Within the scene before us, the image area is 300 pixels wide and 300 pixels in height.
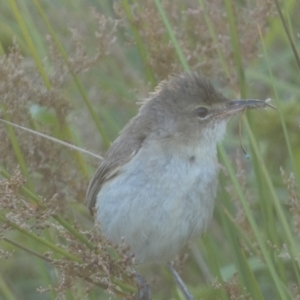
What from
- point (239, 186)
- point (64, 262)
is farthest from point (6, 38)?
point (64, 262)

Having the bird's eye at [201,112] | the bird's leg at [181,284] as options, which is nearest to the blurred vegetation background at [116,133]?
the bird's leg at [181,284]

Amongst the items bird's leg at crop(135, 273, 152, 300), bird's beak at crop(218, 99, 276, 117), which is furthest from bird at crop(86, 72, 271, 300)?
bird's leg at crop(135, 273, 152, 300)

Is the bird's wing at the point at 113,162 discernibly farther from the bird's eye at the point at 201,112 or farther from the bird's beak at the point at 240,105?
the bird's beak at the point at 240,105

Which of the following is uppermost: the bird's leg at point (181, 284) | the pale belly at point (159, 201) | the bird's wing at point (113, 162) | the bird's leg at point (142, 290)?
the bird's wing at point (113, 162)

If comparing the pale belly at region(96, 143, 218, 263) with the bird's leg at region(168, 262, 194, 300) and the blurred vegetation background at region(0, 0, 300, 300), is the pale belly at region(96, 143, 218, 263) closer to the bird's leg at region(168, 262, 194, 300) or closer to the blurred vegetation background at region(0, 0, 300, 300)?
the blurred vegetation background at region(0, 0, 300, 300)

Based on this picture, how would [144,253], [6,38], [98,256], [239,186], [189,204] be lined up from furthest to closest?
[6,38]
[144,253]
[189,204]
[239,186]
[98,256]

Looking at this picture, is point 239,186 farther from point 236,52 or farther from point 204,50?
point 204,50

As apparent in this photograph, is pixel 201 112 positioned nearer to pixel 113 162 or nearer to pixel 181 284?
pixel 113 162
